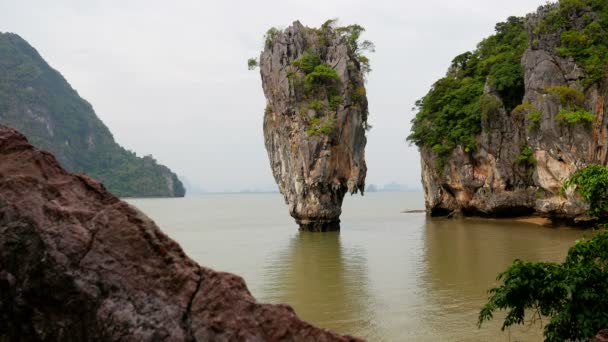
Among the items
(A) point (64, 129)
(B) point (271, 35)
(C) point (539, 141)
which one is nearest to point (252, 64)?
(B) point (271, 35)

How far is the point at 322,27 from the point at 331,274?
19.6 m

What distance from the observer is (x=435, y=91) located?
39344 mm

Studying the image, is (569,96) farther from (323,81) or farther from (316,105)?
(316,105)

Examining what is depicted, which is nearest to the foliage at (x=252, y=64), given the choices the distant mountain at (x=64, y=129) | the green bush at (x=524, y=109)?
the green bush at (x=524, y=109)

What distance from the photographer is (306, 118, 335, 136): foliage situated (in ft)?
90.2

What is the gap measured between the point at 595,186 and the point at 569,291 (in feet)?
4.32

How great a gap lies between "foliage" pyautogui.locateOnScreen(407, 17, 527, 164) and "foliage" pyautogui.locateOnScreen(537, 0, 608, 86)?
4.79 metres

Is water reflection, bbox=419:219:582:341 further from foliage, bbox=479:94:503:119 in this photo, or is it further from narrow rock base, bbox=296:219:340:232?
foliage, bbox=479:94:503:119

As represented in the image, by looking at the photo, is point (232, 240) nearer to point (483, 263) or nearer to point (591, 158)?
point (483, 263)

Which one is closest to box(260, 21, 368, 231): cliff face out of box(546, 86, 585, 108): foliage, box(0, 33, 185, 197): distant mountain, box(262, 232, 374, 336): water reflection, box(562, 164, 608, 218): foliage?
box(262, 232, 374, 336): water reflection

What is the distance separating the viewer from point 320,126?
2794cm

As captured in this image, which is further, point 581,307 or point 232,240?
point 232,240

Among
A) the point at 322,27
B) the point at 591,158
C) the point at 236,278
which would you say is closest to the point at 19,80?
the point at 322,27

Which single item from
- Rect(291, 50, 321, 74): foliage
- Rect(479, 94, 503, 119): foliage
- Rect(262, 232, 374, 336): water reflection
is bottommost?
Rect(262, 232, 374, 336): water reflection
